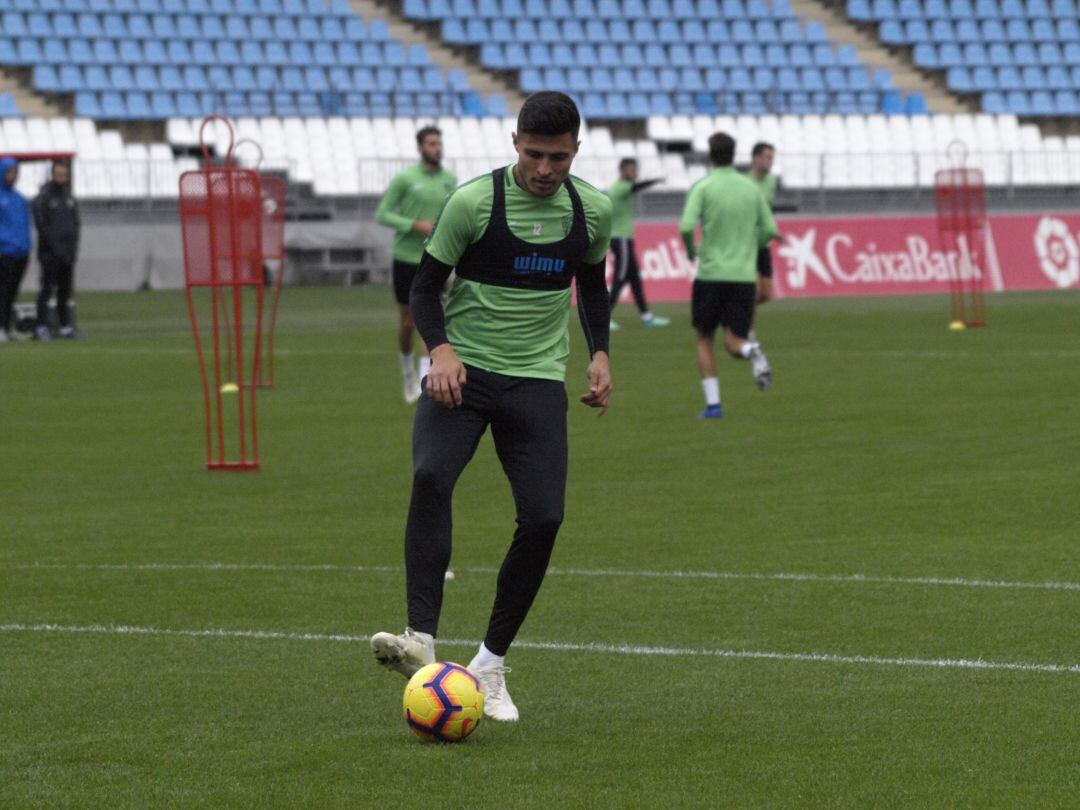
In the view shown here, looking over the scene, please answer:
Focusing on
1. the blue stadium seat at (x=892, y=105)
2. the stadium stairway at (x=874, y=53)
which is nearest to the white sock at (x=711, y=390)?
the blue stadium seat at (x=892, y=105)

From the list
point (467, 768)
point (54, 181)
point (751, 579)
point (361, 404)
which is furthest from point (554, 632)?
point (54, 181)

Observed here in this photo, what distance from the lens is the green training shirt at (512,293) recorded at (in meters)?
6.39

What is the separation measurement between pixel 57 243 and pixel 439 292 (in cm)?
2068

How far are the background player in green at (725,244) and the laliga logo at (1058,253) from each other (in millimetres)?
21344

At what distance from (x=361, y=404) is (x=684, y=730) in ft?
38.4

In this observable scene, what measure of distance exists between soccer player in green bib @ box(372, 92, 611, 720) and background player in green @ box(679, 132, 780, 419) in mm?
9972

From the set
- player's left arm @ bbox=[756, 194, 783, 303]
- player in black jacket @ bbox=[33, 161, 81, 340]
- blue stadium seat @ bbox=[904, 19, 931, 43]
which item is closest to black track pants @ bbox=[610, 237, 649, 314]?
player's left arm @ bbox=[756, 194, 783, 303]

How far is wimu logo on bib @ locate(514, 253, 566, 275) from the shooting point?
6469 mm

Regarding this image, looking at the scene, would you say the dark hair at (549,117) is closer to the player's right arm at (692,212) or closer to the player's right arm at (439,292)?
the player's right arm at (439,292)

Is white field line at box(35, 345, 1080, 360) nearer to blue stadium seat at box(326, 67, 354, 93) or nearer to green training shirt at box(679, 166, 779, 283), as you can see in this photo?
green training shirt at box(679, 166, 779, 283)

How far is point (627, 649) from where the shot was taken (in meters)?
7.57

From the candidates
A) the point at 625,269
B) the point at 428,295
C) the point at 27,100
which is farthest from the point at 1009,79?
the point at 428,295

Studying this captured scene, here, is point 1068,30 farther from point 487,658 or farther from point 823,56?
point 487,658

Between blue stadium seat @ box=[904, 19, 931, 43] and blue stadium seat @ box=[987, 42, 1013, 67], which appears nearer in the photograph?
blue stadium seat @ box=[904, 19, 931, 43]
